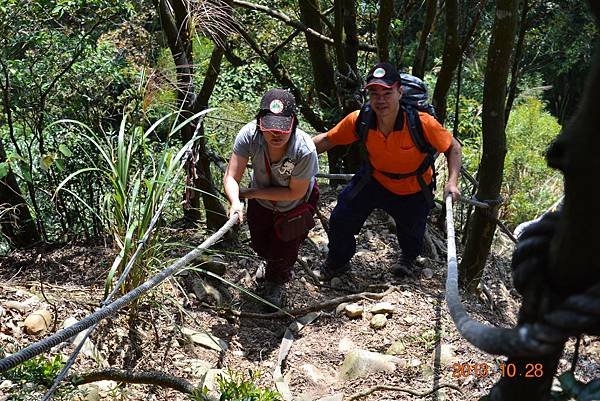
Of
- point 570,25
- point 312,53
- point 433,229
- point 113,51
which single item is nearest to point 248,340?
point 433,229

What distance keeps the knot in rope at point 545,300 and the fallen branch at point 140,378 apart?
211cm

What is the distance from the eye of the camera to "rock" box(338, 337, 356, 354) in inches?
158

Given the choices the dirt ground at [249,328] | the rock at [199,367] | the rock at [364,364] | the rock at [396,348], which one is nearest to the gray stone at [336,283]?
the dirt ground at [249,328]

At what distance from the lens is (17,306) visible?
11.8ft

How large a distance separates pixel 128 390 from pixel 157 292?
2.12 feet

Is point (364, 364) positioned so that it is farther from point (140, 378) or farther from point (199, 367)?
point (140, 378)

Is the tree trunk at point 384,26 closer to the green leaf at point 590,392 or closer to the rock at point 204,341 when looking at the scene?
the rock at point 204,341

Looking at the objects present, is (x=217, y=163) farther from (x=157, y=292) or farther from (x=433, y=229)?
(x=433, y=229)

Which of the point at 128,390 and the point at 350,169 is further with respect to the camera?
the point at 350,169

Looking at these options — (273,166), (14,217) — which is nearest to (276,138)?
(273,166)

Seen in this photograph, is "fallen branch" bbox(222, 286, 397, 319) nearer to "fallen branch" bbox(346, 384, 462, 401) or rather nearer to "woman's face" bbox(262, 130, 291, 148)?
"fallen branch" bbox(346, 384, 462, 401)

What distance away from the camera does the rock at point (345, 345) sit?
4.02 metres

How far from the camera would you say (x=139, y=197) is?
142 inches

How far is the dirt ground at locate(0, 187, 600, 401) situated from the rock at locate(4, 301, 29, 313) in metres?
0.01
